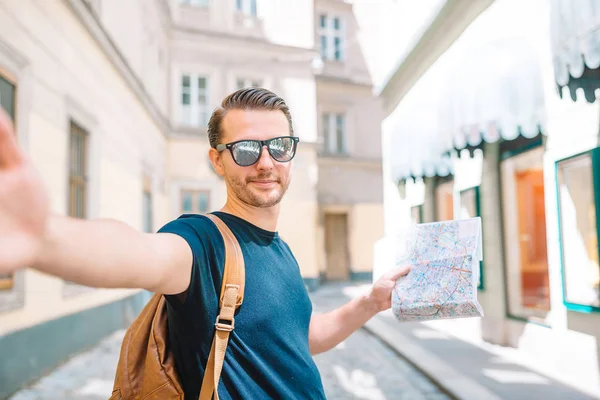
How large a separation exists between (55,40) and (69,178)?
1.83m

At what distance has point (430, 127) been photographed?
723cm

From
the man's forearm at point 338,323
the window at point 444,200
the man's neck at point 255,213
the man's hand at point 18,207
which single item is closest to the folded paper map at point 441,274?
the man's forearm at point 338,323

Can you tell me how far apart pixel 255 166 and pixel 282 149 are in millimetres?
106

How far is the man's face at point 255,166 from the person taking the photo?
1.51 metres

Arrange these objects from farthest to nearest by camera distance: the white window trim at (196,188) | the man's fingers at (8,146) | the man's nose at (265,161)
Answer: the white window trim at (196,188)
the man's nose at (265,161)
the man's fingers at (8,146)

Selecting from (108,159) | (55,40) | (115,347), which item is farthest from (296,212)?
(55,40)

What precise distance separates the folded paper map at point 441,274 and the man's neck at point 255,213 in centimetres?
54

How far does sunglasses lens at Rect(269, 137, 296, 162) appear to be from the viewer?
1.53 metres

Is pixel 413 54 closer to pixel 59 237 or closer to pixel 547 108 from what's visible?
pixel 547 108

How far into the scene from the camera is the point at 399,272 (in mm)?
1786

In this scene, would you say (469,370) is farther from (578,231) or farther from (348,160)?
(348,160)

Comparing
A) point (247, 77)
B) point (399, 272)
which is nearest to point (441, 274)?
point (399, 272)

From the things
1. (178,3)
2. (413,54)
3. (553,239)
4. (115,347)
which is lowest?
(115,347)

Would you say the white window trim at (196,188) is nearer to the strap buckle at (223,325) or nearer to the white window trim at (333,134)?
the white window trim at (333,134)
